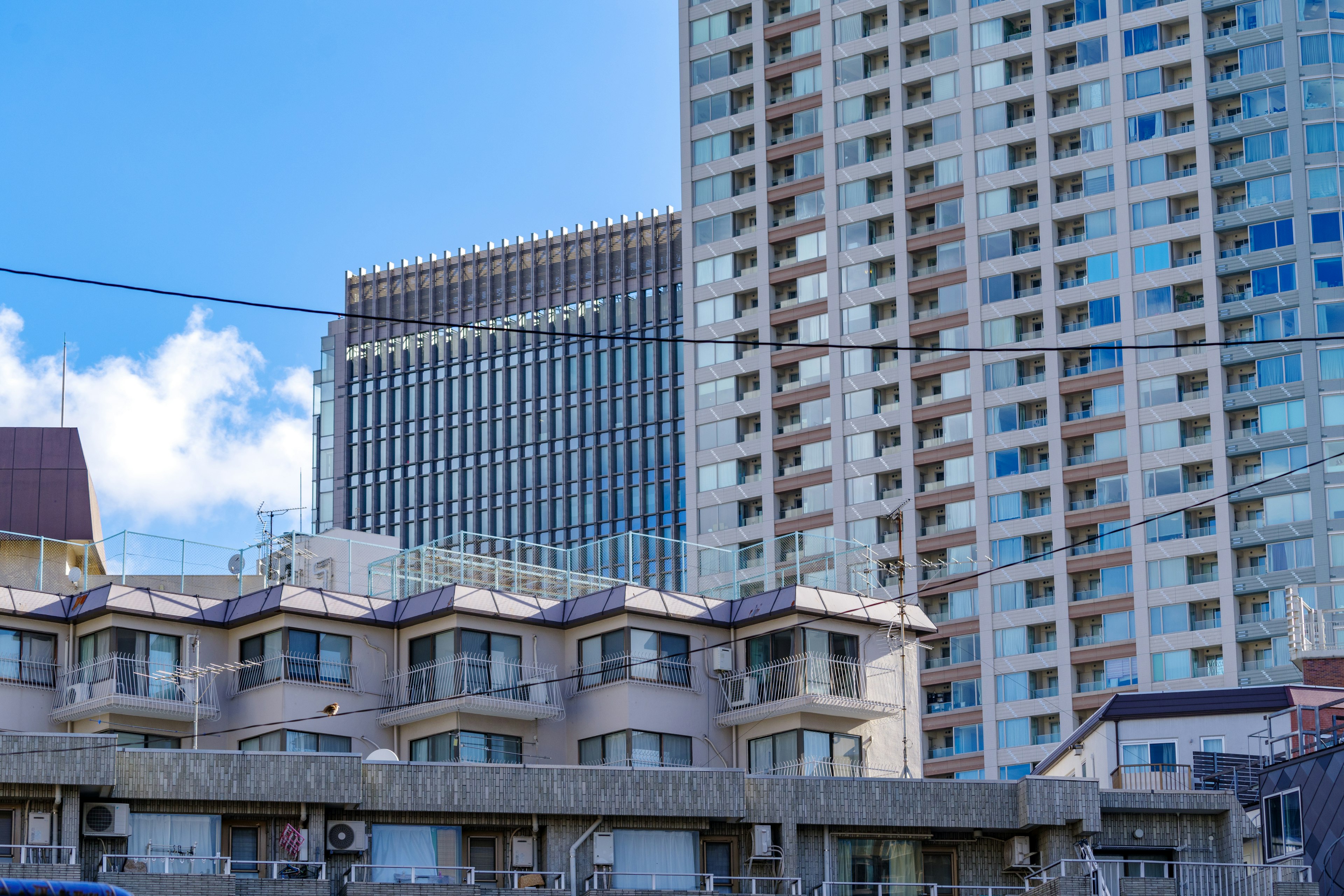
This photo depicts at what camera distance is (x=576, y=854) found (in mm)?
47250

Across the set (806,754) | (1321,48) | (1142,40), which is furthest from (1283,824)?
(1142,40)

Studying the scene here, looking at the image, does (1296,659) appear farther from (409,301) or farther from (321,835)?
(409,301)

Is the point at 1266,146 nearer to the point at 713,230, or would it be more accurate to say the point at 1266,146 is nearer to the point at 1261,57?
the point at 1261,57

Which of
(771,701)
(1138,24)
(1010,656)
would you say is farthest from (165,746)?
(1138,24)

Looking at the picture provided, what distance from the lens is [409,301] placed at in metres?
175

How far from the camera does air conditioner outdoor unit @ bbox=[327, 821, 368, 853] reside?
151 ft

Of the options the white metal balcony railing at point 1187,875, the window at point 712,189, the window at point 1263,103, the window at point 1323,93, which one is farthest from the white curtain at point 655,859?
the window at point 712,189

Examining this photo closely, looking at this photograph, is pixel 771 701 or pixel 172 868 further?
pixel 771 701

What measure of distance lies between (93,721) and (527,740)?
11.8 metres

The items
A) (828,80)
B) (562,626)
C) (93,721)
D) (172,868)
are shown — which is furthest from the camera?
(828,80)

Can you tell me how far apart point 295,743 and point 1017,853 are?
1981 cm

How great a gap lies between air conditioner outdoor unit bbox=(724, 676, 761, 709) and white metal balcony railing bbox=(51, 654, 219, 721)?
14426 mm

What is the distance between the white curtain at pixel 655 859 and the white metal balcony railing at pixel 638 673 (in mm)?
11097

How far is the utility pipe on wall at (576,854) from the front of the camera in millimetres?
46688
